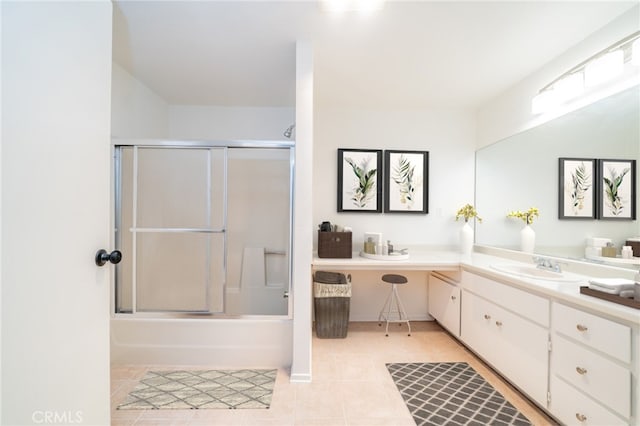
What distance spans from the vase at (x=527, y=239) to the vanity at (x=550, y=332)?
7cm

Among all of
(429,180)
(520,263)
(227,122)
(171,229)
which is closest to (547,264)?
(520,263)

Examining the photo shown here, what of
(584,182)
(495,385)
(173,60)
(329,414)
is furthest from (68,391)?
(584,182)

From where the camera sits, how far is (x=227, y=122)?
10.5 ft

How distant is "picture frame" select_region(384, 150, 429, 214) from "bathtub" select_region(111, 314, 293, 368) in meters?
1.71

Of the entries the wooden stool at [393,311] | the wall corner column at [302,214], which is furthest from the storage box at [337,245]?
the wooden stool at [393,311]

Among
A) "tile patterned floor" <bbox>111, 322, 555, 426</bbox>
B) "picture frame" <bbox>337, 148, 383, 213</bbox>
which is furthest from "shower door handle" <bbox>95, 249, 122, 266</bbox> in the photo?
"picture frame" <bbox>337, 148, 383, 213</bbox>

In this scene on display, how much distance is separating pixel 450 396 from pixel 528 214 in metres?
1.60

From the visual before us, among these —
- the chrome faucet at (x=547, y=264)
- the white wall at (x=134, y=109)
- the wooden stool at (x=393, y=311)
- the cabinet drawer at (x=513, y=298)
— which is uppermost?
the white wall at (x=134, y=109)

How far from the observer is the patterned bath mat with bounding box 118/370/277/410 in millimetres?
1735

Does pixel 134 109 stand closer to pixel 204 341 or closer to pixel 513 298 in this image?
pixel 204 341

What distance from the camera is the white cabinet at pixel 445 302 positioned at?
2549 millimetres

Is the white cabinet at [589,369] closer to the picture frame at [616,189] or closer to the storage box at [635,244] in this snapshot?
the storage box at [635,244]

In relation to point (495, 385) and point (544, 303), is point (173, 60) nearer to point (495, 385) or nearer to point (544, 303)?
point (544, 303)

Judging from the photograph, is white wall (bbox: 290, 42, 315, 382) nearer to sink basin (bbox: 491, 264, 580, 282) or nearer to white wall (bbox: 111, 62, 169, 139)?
sink basin (bbox: 491, 264, 580, 282)
